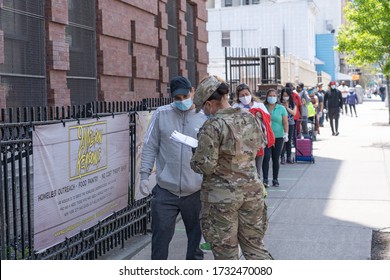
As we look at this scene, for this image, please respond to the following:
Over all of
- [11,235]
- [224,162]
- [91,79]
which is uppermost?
[91,79]

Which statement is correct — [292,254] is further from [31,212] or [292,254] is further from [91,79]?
[91,79]

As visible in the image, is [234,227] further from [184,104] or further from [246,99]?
[246,99]

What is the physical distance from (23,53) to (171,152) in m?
5.05

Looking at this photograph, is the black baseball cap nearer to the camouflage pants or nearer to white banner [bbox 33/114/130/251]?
white banner [bbox 33/114/130/251]

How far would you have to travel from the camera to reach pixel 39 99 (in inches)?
419

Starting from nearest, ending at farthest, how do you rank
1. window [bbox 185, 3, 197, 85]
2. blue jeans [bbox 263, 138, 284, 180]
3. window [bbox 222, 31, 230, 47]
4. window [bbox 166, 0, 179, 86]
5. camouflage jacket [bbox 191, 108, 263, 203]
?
camouflage jacket [bbox 191, 108, 263, 203], blue jeans [bbox 263, 138, 284, 180], window [bbox 166, 0, 179, 86], window [bbox 185, 3, 197, 85], window [bbox 222, 31, 230, 47]

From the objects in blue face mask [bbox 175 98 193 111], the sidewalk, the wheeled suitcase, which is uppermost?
blue face mask [bbox 175 98 193 111]

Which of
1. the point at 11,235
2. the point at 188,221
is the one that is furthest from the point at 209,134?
the point at 11,235

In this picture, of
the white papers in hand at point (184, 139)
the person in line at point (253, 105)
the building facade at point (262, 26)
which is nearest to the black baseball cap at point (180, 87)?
the white papers in hand at point (184, 139)

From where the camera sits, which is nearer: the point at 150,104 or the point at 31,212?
the point at 31,212

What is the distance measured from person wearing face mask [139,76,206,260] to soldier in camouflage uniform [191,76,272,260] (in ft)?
2.91

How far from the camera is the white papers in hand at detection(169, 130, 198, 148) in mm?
5700

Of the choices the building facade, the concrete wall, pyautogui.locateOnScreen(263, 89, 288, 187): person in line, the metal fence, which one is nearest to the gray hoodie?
the metal fence

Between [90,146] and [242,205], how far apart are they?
227cm
